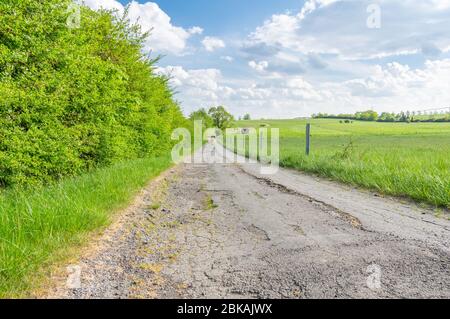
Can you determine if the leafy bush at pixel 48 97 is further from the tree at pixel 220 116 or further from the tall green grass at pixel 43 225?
the tree at pixel 220 116

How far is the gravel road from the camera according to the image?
277cm

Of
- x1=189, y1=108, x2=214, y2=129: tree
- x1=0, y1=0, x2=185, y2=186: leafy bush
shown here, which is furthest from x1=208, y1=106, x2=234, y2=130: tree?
x1=0, y1=0, x2=185, y2=186: leafy bush

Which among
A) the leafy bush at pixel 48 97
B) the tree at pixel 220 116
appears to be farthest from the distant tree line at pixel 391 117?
the leafy bush at pixel 48 97

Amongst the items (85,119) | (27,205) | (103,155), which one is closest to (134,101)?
(103,155)

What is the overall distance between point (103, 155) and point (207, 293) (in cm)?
861

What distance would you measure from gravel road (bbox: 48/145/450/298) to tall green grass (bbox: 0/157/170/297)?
244 mm

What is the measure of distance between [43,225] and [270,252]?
104 inches

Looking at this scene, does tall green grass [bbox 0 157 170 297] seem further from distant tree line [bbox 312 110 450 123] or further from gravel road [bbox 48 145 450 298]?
distant tree line [bbox 312 110 450 123]

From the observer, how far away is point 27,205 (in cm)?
417

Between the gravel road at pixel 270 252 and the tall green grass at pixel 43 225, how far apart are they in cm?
24

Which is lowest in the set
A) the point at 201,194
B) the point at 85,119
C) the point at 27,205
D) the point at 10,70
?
the point at 201,194

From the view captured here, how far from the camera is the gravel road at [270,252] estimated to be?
2766mm

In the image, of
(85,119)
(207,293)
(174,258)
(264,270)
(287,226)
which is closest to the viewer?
(207,293)
